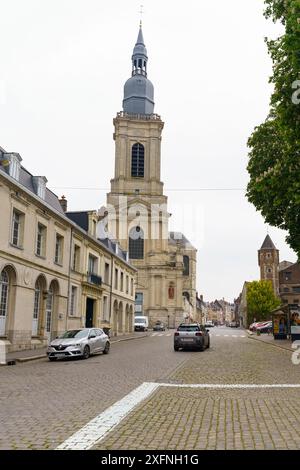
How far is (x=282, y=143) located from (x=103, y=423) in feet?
59.8

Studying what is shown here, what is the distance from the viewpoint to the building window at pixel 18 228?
2247 cm

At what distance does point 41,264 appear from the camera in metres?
24.8

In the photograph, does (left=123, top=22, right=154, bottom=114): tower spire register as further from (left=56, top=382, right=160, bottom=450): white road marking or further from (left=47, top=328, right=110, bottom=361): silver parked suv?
(left=56, top=382, right=160, bottom=450): white road marking

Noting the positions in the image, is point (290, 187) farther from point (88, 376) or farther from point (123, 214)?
point (123, 214)

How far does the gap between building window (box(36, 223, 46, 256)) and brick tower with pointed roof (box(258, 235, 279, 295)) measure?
8027 cm

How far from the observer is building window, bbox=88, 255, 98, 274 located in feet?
116

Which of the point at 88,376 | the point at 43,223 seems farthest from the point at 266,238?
the point at 88,376

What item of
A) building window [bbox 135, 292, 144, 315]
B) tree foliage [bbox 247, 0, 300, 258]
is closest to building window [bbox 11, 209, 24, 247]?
tree foliage [bbox 247, 0, 300, 258]

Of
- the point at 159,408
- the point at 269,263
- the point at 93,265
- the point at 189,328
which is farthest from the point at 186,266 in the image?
the point at 159,408

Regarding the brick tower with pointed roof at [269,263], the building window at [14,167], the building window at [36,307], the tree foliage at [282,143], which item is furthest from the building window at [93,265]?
the brick tower with pointed roof at [269,263]

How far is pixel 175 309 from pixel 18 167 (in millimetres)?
63497

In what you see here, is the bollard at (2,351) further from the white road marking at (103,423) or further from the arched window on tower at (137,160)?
the arched window on tower at (137,160)

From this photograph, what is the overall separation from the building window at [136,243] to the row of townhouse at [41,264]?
46.2 m
